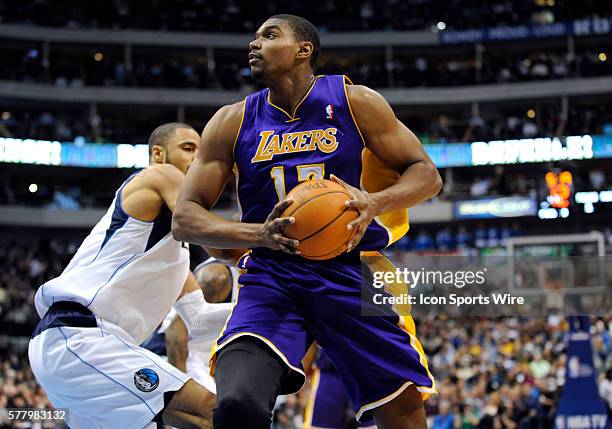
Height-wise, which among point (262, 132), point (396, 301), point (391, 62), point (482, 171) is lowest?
point (396, 301)

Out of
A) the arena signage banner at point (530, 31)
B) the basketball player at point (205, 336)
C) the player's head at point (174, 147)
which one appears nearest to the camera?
the player's head at point (174, 147)

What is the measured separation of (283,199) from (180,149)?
169 centimetres

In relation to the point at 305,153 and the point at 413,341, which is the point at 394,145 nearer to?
the point at 305,153

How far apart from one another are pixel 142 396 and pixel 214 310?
4.79 feet

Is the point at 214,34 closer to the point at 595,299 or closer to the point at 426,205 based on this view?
the point at 426,205

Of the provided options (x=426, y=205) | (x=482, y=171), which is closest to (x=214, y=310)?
(x=426, y=205)

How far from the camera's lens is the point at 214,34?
34.5 m

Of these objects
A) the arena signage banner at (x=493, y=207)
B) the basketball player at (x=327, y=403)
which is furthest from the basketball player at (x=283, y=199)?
the arena signage banner at (x=493, y=207)

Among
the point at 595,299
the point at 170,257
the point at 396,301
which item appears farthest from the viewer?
the point at 595,299

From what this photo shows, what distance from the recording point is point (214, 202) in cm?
407

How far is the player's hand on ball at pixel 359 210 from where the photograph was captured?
357cm

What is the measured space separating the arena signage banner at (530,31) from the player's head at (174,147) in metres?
30.3

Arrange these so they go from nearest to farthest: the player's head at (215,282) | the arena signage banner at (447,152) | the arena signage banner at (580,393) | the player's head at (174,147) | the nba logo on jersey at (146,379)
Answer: the nba logo on jersey at (146,379) → the player's head at (174,147) → the player's head at (215,282) → the arena signage banner at (580,393) → the arena signage banner at (447,152)

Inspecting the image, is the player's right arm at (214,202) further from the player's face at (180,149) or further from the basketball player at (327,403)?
the basketball player at (327,403)
